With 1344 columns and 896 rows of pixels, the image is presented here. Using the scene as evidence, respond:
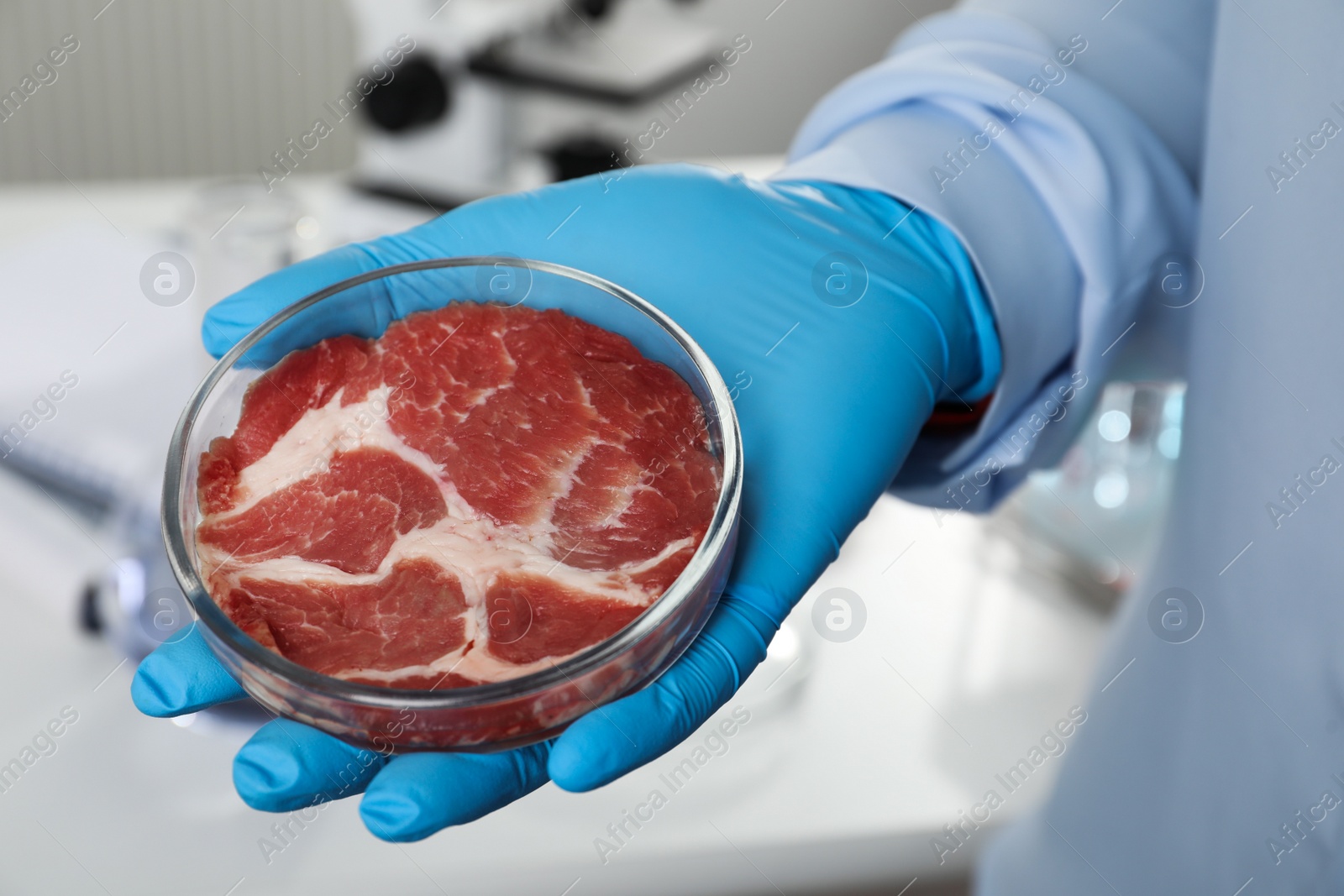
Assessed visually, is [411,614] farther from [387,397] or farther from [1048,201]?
[1048,201]

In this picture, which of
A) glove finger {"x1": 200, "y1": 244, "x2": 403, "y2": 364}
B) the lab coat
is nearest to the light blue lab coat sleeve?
the lab coat

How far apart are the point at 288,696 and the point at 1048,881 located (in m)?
1.03

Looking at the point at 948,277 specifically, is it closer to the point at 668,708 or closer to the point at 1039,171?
the point at 1039,171

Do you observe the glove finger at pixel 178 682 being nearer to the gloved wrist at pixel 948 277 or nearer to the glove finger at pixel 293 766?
the glove finger at pixel 293 766

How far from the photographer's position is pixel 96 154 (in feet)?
11.6

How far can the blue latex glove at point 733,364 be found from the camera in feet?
2.77

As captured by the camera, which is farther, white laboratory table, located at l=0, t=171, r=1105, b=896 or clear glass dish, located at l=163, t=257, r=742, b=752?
white laboratory table, located at l=0, t=171, r=1105, b=896

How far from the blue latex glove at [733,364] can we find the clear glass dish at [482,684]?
4cm

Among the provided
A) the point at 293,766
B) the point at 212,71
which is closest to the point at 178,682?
the point at 293,766

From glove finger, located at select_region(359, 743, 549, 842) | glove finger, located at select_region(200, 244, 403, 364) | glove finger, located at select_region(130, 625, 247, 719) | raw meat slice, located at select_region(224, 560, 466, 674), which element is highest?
glove finger, located at select_region(200, 244, 403, 364)

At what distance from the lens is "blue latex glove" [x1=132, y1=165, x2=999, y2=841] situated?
84 cm

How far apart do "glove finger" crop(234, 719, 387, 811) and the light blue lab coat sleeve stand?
773mm

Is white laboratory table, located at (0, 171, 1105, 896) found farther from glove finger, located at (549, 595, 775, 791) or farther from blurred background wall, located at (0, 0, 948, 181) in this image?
blurred background wall, located at (0, 0, 948, 181)

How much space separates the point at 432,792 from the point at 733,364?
1.62ft
